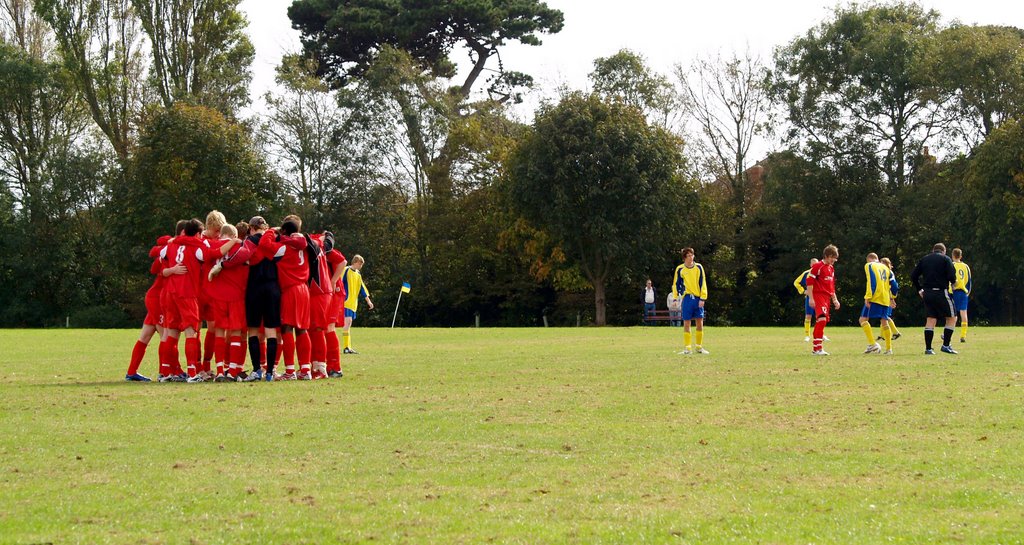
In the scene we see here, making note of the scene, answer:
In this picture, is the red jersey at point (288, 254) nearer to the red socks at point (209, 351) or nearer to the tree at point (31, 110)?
the red socks at point (209, 351)

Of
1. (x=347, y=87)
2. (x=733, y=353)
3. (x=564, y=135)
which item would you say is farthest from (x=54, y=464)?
(x=347, y=87)

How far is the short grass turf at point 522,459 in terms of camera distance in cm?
670

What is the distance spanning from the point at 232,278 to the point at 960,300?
19.5m

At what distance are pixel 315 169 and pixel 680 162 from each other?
20.5 meters

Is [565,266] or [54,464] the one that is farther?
[565,266]

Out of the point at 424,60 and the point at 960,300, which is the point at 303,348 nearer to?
the point at 960,300

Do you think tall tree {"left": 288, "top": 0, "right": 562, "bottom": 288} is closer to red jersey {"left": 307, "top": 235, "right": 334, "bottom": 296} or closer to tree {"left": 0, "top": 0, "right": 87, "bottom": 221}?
tree {"left": 0, "top": 0, "right": 87, "bottom": 221}

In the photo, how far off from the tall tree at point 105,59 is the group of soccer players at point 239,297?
5301 cm

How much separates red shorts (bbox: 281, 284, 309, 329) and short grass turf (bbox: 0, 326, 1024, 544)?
3.12ft

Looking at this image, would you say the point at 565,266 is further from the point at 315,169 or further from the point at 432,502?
the point at 432,502

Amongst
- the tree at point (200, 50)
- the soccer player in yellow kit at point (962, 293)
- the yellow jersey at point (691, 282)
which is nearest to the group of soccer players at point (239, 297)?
the yellow jersey at point (691, 282)

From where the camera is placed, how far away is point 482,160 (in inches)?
2719

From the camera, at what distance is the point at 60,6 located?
6656 centimetres

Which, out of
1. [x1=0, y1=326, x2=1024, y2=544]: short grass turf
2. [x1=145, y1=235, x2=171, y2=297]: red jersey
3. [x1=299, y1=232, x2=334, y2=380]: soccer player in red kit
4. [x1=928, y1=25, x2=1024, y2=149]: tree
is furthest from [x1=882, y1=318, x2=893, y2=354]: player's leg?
[x1=928, y1=25, x2=1024, y2=149]: tree
